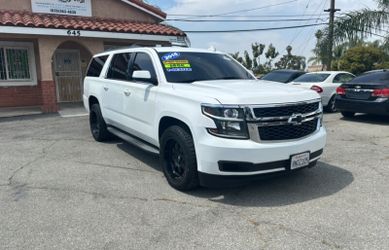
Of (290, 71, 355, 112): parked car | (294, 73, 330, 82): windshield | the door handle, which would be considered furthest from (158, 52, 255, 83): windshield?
(294, 73, 330, 82): windshield

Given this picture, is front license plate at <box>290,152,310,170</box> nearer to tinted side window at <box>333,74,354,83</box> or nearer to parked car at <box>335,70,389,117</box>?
parked car at <box>335,70,389,117</box>

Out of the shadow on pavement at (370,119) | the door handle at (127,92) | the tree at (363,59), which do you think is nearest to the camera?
the door handle at (127,92)

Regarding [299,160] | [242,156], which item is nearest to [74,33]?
[242,156]

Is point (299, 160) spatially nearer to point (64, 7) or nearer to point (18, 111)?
point (18, 111)

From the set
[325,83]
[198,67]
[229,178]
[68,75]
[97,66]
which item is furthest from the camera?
[68,75]

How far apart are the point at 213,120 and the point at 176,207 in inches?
43.2

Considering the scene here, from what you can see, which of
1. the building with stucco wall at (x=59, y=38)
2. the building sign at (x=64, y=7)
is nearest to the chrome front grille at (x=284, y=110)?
the building with stucco wall at (x=59, y=38)

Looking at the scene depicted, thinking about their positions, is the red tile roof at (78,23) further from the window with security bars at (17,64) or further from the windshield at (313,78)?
the windshield at (313,78)

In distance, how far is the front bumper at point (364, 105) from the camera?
30.0 ft

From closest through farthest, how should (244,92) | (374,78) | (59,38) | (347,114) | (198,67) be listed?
1. (244,92)
2. (198,67)
3. (374,78)
4. (347,114)
5. (59,38)

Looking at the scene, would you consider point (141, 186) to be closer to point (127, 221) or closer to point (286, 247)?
point (127, 221)

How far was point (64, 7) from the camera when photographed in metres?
13.7

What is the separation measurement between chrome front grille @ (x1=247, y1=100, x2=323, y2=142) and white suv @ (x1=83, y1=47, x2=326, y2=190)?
0.4 inches

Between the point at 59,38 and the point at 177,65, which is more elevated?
the point at 59,38
